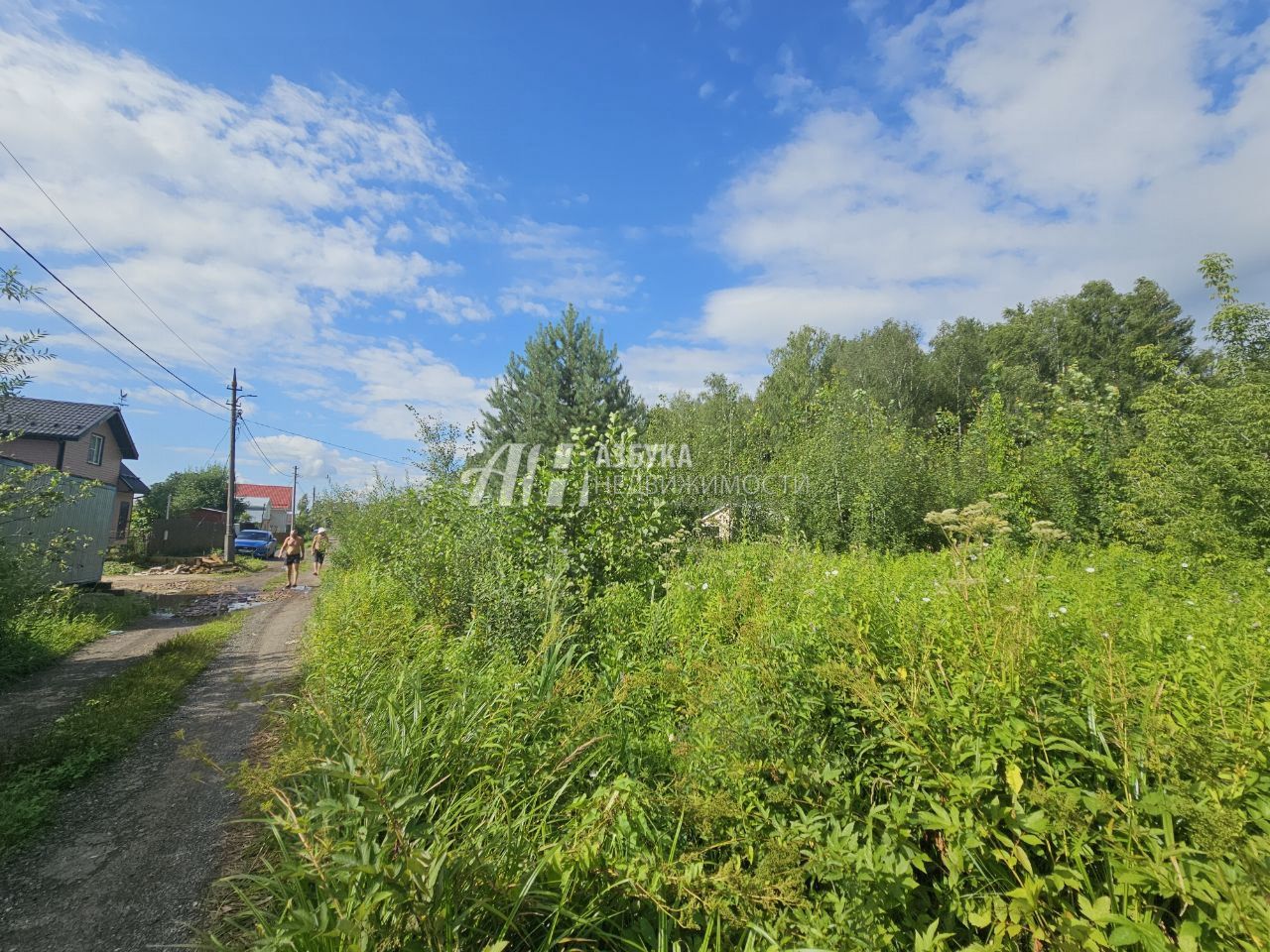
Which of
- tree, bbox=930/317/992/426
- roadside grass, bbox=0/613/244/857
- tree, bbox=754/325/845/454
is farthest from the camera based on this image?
tree, bbox=930/317/992/426

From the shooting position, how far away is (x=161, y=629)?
941cm

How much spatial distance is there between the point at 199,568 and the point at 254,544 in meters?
11.1

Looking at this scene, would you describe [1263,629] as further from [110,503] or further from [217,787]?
[110,503]

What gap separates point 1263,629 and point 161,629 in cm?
1251

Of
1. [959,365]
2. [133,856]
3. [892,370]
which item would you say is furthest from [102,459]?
[959,365]

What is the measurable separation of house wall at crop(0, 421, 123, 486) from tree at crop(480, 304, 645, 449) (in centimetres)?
1327

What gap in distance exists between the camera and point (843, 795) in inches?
87.6

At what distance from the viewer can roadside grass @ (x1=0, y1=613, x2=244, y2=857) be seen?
134 inches

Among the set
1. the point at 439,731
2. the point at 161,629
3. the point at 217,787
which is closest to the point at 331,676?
the point at 217,787

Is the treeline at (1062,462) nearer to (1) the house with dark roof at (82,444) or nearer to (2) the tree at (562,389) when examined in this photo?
(2) the tree at (562,389)

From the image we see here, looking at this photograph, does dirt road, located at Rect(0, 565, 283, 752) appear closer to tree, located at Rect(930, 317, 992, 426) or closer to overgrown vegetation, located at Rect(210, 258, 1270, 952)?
overgrown vegetation, located at Rect(210, 258, 1270, 952)

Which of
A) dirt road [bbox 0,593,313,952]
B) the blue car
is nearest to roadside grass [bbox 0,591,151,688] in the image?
dirt road [bbox 0,593,313,952]

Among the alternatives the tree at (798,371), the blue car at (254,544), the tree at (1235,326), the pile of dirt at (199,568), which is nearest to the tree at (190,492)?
the blue car at (254,544)

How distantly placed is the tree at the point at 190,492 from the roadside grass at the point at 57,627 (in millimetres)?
32914
